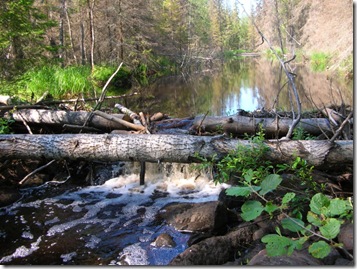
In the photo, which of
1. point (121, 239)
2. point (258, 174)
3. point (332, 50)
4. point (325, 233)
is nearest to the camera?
point (325, 233)

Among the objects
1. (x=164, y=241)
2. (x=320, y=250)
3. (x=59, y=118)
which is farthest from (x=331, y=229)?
(x=59, y=118)

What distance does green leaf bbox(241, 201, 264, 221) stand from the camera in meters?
1.84

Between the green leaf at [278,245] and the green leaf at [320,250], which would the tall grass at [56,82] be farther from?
the green leaf at [320,250]

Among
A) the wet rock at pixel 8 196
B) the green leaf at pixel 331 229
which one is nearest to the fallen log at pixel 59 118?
the wet rock at pixel 8 196

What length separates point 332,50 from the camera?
10523 millimetres

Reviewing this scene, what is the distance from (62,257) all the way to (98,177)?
95.8 inches

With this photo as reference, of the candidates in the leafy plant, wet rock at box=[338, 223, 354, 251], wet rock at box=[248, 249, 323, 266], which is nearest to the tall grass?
the leafy plant

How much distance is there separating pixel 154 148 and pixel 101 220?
1.23 meters

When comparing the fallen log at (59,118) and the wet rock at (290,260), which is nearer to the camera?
the wet rock at (290,260)

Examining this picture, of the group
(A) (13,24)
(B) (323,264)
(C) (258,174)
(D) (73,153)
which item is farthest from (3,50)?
(B) (323,264)

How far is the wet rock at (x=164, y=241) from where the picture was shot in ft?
11.7

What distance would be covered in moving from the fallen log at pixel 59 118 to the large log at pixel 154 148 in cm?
144

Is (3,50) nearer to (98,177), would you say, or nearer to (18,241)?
(98,177)

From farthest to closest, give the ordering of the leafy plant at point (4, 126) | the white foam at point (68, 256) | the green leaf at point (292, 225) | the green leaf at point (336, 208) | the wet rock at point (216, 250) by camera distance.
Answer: the leafy plant at point (4, 126) < the white foam at point (68, 256) < the wet rock at point (216, 250) < the green leaf at point (292, 225) < the green leaf at point (336, 208)
